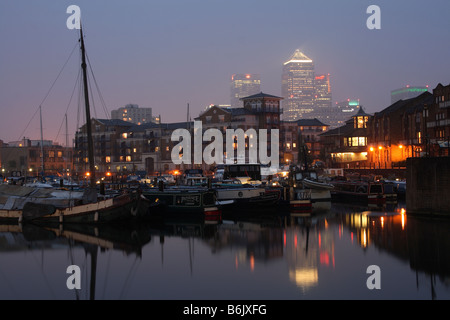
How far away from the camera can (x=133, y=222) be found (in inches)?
1865

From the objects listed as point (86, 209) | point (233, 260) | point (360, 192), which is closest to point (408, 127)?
point (360, 192)

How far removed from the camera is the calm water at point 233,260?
25.6 m

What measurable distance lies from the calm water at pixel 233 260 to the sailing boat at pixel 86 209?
1505mm

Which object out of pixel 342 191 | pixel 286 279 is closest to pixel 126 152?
pixel 342 191

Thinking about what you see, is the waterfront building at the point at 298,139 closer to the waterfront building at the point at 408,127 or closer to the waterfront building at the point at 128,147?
the waterfront building at the point at 408,127

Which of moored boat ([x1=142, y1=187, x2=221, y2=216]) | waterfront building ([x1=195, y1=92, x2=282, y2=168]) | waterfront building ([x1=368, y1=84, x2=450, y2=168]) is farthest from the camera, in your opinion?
waterfront building ([x1=195, y1=92, x2=282, y2=168])

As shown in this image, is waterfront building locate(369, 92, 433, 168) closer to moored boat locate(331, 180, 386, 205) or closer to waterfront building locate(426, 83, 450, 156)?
waterfront building locate(426, 83, 450, 156)

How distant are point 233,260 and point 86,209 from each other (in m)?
18.2

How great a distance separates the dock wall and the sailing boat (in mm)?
23163

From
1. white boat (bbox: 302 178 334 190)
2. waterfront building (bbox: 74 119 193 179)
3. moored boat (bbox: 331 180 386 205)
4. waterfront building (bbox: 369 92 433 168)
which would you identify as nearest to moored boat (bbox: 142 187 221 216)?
white boat (bbox: 302 178 334 190)

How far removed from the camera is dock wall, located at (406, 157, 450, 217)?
4503 cm

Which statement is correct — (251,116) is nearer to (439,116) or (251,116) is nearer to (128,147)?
(128,147)
